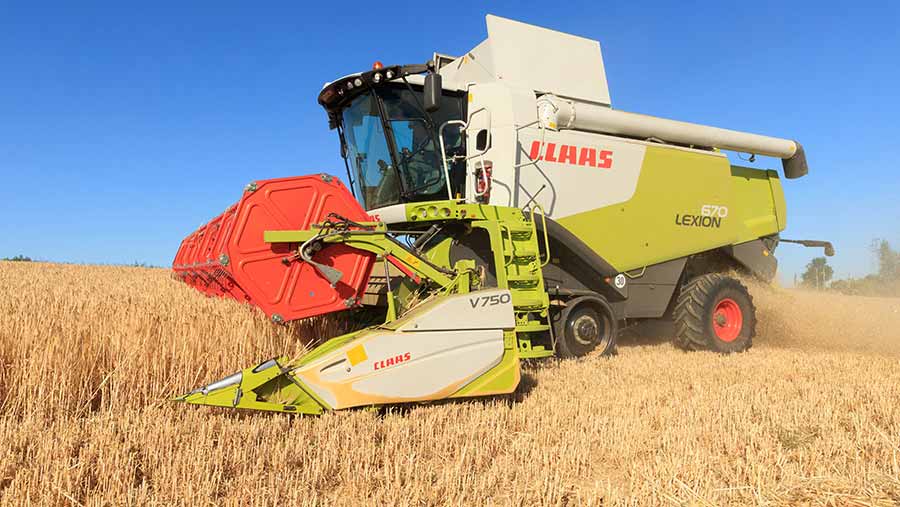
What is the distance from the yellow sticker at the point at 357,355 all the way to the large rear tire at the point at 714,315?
399cm

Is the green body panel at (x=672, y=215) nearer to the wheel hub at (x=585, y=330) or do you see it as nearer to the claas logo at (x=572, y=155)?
the claas logo at (x=572, y=155)

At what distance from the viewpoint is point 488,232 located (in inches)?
160

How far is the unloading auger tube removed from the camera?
483 cm

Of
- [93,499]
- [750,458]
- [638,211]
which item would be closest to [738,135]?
[638,211]

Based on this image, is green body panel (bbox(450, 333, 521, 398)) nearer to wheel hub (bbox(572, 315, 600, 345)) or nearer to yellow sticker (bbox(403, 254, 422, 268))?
yellow sticker (bbox(403, 254, 422, 268))

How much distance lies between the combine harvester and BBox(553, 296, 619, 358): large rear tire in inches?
0.7

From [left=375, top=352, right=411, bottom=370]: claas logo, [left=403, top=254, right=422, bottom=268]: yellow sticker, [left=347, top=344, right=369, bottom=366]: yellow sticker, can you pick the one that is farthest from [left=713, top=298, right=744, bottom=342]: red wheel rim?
[left=347, top=344, right=369, bottom=366]: yellow sticker

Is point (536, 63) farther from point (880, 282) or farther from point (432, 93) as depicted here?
point (880, 282)

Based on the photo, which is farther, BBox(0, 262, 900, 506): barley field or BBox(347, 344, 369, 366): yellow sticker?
BBox(347, 344, 369, 366): yellow sticker

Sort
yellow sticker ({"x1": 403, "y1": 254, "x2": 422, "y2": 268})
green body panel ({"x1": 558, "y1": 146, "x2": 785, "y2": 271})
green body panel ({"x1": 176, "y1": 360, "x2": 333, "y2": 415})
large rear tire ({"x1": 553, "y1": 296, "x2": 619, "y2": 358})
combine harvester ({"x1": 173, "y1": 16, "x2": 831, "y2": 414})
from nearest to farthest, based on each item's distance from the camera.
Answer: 1. green body panel ({"x1": 176, "y1": 360, "x2": 333, "y2": 415})
2. combine harvester ({"x1": 173, "y1": 16, "x2": 831, "y2": 414})
3. yellow sticker ({"x1": 403, "y1": 254, "x2": 422, "y2": 268})
4. large rear tire ({"x1": 553, "y1": 296, "x2": 619, "y2": 358})
5. green body panel ({"x1": 558, "y1": 146, "x2": 785, "y2": 271})

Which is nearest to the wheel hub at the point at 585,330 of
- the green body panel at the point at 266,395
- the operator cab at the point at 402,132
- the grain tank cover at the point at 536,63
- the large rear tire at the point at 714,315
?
the large rear tire at the point at 714,315

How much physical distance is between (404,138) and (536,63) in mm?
1499

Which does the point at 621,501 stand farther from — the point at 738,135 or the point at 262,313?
the point at 738,135

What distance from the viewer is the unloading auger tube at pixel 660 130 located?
483 cm
